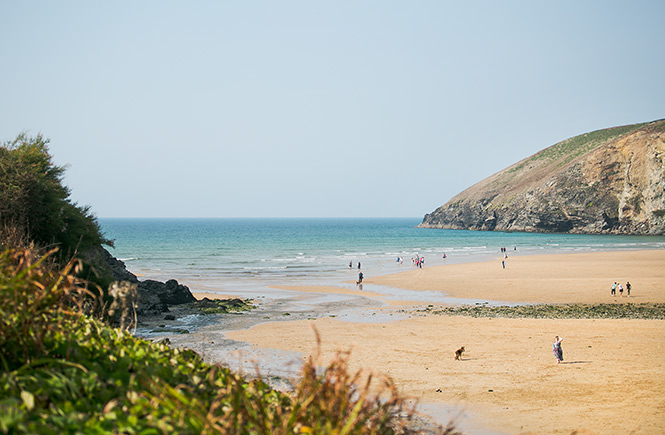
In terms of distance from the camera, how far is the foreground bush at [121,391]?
10.4ft

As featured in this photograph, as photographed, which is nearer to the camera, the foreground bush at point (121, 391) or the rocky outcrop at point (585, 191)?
the foreground bush at point (121, 391)

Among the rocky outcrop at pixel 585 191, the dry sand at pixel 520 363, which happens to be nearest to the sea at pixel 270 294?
the dry sand at pixel 520 363

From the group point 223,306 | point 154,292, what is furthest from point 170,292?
point 223,306

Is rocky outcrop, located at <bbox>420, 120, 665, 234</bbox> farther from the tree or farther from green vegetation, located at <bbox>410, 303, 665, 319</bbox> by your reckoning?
the tree

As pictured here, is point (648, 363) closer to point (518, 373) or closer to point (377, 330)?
point (518, 373)

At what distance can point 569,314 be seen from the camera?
28.4m

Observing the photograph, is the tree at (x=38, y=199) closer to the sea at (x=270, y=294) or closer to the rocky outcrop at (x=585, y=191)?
the sea at (x=270, y=294)

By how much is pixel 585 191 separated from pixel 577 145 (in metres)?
46.0

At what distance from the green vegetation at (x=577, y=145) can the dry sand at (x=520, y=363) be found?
141954mm

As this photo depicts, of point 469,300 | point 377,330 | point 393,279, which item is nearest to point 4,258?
point 377,330

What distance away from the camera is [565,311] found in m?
29.4

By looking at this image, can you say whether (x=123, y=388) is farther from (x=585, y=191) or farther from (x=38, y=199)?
(x=585, y=191)

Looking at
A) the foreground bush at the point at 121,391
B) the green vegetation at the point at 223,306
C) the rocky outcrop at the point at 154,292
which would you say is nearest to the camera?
the foreground bush at the point at 121,391

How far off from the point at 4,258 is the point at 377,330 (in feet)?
68.9
